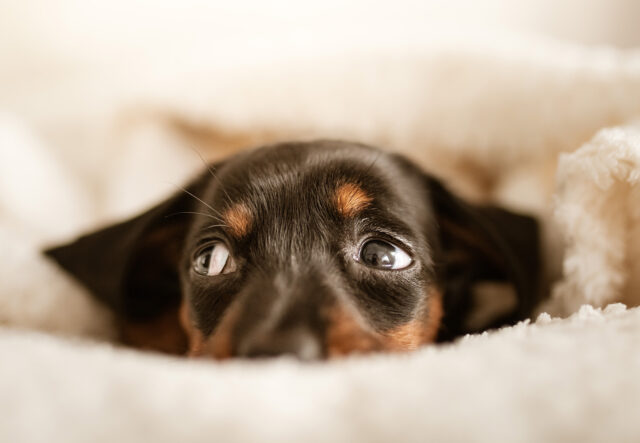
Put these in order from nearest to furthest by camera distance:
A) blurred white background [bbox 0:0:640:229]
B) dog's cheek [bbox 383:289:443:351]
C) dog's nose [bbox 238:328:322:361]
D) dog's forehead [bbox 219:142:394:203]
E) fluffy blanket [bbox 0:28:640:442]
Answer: fluffy blanket [bbox 0:28:640:442] < dog's nose [bbox 238:328:322:361] < dog's cheek [bbox 383:289:443:351] < dog's forehead [bbox 219:142:394:203] < blurred white background [bbox 0:0:640:229]

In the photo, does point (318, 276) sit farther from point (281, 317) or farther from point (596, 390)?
point (596, 390)

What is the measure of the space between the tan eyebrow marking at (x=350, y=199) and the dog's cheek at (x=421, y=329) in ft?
0.92

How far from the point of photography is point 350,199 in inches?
47.7

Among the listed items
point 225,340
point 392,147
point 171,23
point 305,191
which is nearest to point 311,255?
point 305,191

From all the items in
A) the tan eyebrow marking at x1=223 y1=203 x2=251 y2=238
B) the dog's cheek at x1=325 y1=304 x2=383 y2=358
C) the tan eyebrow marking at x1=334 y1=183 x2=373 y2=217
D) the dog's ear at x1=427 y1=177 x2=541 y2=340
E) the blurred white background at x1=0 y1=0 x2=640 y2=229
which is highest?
the blurred white background at x1=0 y1=0 x2=640 y2=229

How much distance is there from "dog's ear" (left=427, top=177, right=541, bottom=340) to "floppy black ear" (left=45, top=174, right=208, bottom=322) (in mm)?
735

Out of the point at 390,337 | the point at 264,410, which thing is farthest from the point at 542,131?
the point at 264,410

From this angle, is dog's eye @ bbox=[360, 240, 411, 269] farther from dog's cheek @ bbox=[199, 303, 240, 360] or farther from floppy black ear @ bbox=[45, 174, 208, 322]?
floppy black ear @ bbox=[45, 174, 208, 322]

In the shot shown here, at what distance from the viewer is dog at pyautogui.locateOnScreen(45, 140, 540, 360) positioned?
936 mm

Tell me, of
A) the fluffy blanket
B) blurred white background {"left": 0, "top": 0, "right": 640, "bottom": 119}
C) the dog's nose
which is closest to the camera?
the fluffy blanket

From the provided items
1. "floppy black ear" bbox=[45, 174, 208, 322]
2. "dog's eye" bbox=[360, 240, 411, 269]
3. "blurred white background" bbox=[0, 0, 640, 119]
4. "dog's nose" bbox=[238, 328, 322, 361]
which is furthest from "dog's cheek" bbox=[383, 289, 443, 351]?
"blurred white background" bbox=[0, 0, 640, 119]

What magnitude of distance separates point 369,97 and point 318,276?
1.04 m

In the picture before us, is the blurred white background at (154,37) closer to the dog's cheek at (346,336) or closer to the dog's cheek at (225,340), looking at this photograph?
the dog's cheek at (225,340)

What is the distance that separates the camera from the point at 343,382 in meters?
0.65
